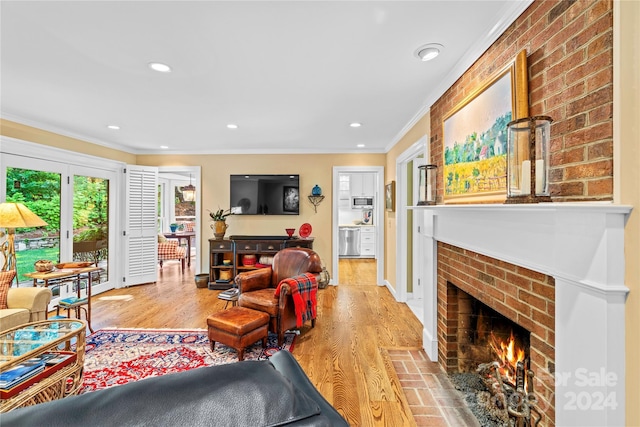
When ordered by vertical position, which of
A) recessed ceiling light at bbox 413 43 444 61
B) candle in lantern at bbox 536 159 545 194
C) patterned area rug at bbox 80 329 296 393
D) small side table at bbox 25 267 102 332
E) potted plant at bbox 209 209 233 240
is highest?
recessed ceiling light at bbox 413 43 444 61

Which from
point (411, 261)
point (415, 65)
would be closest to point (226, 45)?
point (415, 65)

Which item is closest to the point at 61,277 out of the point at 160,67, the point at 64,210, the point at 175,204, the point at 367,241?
the point at 64,210

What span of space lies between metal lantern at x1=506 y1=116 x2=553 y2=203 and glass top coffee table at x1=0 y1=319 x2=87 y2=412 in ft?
8.97

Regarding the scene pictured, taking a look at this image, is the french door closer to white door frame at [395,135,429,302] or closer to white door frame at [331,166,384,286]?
white door frame at [331,166,384,286]

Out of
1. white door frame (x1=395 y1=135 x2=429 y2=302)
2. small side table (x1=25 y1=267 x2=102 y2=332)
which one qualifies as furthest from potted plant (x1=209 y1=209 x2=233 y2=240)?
white door frame (x1=395 y1=135 x2=429 y2=302)

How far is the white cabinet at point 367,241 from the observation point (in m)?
7.89

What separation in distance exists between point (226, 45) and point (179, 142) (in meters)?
3.24

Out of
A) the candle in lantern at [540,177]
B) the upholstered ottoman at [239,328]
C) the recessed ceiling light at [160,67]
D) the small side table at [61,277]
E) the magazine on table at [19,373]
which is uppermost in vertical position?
the recessed ceiling light at [160,67]

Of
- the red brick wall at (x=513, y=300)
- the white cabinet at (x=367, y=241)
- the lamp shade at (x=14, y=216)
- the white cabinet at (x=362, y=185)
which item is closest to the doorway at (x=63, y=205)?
the lamp shade at (x=14, y=216)

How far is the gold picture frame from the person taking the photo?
4533 mm

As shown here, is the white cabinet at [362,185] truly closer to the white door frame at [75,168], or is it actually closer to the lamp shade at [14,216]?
the white door frame at [75,168]

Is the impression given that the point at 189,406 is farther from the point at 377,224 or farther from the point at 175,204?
the point at 175,204

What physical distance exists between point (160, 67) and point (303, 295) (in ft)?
7.79

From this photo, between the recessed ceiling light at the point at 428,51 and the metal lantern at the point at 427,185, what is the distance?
0.85 metres
